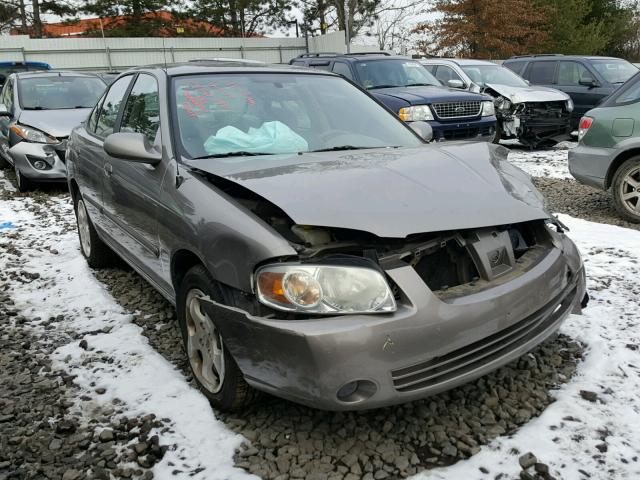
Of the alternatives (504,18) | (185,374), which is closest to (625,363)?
(185,374)

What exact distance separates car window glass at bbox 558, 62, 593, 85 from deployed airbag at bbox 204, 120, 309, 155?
10.3 metres

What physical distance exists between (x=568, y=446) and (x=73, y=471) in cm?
208

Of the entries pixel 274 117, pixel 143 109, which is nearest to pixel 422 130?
pixel 274 117

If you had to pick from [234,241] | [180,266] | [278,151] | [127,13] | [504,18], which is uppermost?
[127,13]

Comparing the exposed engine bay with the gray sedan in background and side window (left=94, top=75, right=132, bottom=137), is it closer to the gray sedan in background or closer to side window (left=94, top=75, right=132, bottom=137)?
the gray sedan in background

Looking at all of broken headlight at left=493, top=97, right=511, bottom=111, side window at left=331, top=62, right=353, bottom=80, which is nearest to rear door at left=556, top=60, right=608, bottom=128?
broken headlight at left=493, top=97, right=511, bottom=111

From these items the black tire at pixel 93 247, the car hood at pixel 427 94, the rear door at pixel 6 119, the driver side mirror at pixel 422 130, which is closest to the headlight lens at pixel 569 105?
the car hood at pixel 427 94

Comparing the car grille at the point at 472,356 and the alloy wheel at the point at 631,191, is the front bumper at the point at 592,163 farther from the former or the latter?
the car grille at the point at 472,356

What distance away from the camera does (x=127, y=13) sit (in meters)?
34.4

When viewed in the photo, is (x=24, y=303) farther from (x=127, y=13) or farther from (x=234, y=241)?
(x=127, y=13)

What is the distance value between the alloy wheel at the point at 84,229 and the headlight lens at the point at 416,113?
17.1 ft

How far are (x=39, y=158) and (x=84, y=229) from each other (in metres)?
3.34

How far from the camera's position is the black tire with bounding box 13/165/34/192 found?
26.2ft

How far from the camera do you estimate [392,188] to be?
8.21 feet
